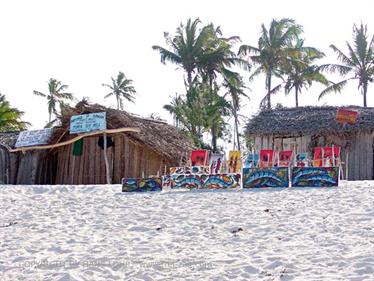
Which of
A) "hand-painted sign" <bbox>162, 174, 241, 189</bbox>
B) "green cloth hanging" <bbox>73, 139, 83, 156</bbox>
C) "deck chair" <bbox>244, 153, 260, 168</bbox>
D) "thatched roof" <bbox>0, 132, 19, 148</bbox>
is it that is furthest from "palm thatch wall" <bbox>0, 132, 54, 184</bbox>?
"deck chair" <bbox>244, 153, 260, 168</bbox>

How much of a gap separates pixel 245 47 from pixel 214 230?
904 inches

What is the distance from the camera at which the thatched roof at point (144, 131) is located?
16812 mm

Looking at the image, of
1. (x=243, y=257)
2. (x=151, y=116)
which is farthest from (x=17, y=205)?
(x=151, y=116)

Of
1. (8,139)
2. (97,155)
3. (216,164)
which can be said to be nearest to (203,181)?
(216,164)

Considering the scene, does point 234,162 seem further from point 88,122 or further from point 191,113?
point 191,113

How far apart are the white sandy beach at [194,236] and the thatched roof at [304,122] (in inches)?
254

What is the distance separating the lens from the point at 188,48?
29.6m

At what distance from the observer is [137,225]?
796 centimetres

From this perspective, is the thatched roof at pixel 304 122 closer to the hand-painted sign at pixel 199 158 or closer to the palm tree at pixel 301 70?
the hand-painted sign at pixel 199 158

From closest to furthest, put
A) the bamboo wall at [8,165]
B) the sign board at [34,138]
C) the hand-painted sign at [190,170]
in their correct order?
the hand-painted sign at [190,170]
the sign board at [34,138]
the bamboo wall at [8,165]

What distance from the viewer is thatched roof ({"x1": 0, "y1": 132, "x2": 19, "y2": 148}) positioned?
18.9m

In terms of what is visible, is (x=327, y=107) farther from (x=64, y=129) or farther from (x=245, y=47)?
(x=245, y=47)

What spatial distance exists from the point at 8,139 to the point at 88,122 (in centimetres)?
350

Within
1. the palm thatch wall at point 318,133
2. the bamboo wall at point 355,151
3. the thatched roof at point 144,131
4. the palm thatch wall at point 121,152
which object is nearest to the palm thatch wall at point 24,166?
the palm thatch wall at point 121,152
